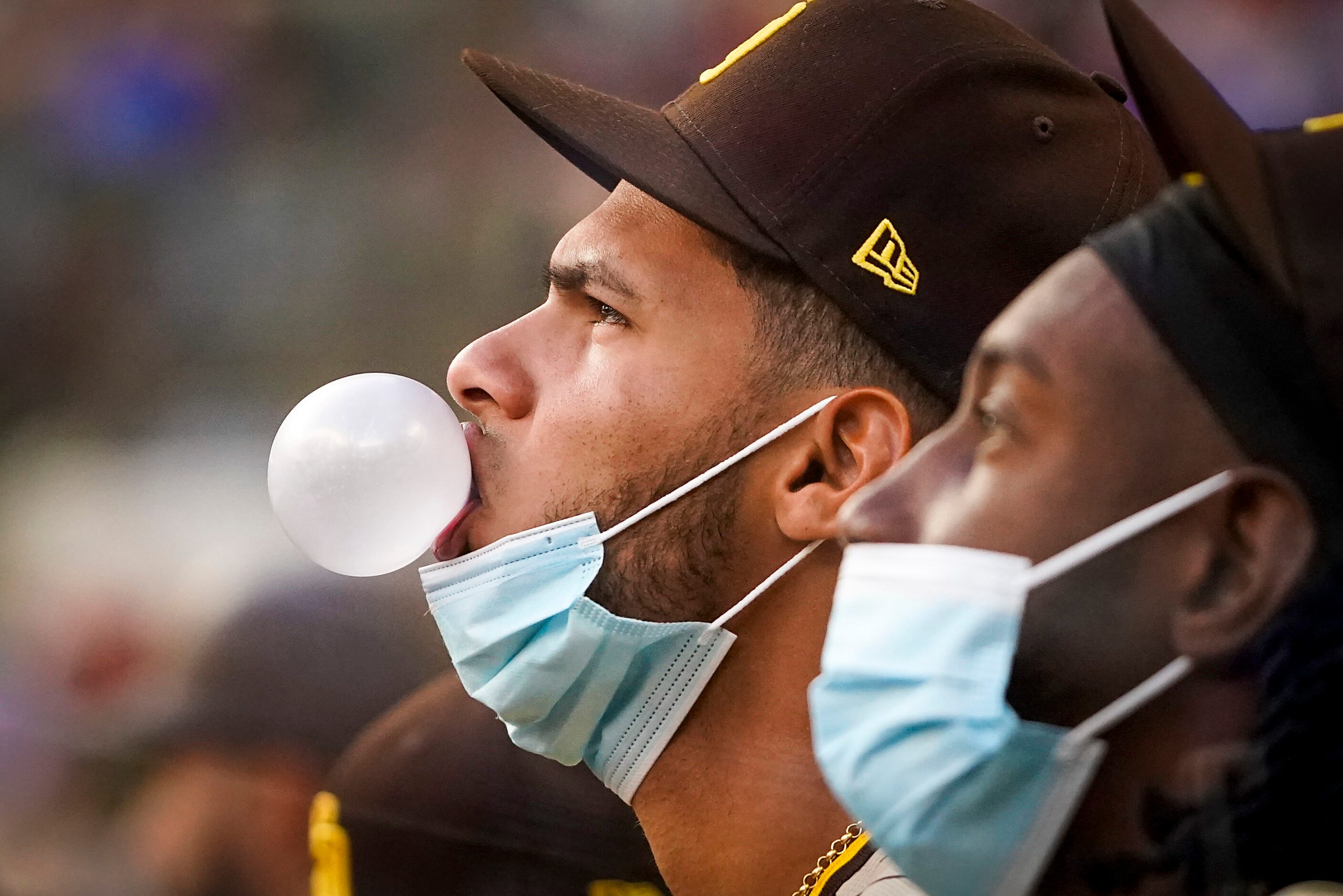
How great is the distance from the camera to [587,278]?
56.6 inches

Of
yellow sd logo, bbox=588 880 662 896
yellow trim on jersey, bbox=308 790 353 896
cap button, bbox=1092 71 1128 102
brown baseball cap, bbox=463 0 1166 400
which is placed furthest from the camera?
yellow trim on jersey, bbox=308 790 353 896

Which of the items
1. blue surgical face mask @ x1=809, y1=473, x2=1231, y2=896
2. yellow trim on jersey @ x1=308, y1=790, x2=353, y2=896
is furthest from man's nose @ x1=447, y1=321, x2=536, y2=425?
yellow trim on jersey @ x1=308, y1=790, x2=353, y2=896

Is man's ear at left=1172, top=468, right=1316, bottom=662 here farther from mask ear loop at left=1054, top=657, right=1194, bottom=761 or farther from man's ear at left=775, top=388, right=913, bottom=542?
man's ear at left=775, top=388, right=913, bottom=542

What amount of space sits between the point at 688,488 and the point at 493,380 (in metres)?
0.25

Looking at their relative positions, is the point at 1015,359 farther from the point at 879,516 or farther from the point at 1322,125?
the point at 1322,125

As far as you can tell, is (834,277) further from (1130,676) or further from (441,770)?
(441,770)

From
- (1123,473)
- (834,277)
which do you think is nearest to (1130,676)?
(1123,473)

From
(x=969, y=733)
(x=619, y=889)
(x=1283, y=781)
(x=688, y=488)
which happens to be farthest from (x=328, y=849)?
(x=1283, y=781)

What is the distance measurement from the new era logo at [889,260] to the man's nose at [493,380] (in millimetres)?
394

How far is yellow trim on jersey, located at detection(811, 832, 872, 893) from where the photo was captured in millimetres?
1305

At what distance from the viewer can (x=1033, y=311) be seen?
0.91 metres

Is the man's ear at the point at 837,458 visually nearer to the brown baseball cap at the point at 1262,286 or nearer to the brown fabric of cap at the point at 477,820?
the brown baseball cap at the point at 1262,286

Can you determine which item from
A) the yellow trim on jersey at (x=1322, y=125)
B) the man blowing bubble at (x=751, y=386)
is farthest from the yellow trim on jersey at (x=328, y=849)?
the yellow trim on jersey at (x=1322, y=125)

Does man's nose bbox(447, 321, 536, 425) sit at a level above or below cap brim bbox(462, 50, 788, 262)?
below
